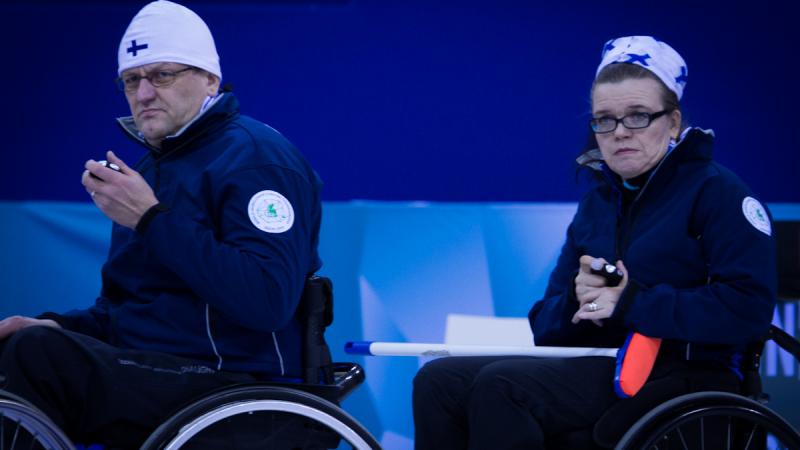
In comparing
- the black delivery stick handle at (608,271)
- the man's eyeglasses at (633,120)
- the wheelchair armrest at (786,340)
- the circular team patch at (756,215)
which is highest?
the man's eyeglasses at (633,120)


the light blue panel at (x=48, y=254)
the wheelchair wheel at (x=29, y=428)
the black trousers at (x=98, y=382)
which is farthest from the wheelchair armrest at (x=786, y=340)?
the light blue panel at (x=48, y=254)

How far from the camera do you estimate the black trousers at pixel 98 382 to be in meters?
2.03

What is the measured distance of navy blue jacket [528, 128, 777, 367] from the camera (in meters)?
2.20

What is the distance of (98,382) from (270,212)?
460 mm

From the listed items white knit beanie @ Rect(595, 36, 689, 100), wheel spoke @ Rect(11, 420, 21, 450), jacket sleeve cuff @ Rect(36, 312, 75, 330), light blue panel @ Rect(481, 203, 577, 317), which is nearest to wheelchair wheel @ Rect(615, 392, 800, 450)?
white knit beanie @ Rect(595, 36, 689, 100)

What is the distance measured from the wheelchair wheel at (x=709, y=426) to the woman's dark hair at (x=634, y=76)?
702mm

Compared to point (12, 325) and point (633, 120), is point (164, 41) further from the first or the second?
point (633, 120)

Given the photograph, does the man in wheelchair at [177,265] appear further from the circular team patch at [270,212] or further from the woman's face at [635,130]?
the woman's face at [635,130]

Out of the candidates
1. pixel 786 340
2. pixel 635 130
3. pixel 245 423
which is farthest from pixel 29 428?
pixel 786 340

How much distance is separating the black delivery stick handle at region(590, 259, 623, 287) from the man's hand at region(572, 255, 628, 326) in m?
0.01

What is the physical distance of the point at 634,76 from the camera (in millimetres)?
2451

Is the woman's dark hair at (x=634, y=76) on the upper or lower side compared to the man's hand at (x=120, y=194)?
upper

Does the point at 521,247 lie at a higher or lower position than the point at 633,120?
lower

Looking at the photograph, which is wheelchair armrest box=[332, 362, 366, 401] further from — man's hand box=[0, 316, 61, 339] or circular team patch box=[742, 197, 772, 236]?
circular team patch box=[742, 197, 772, 236]
